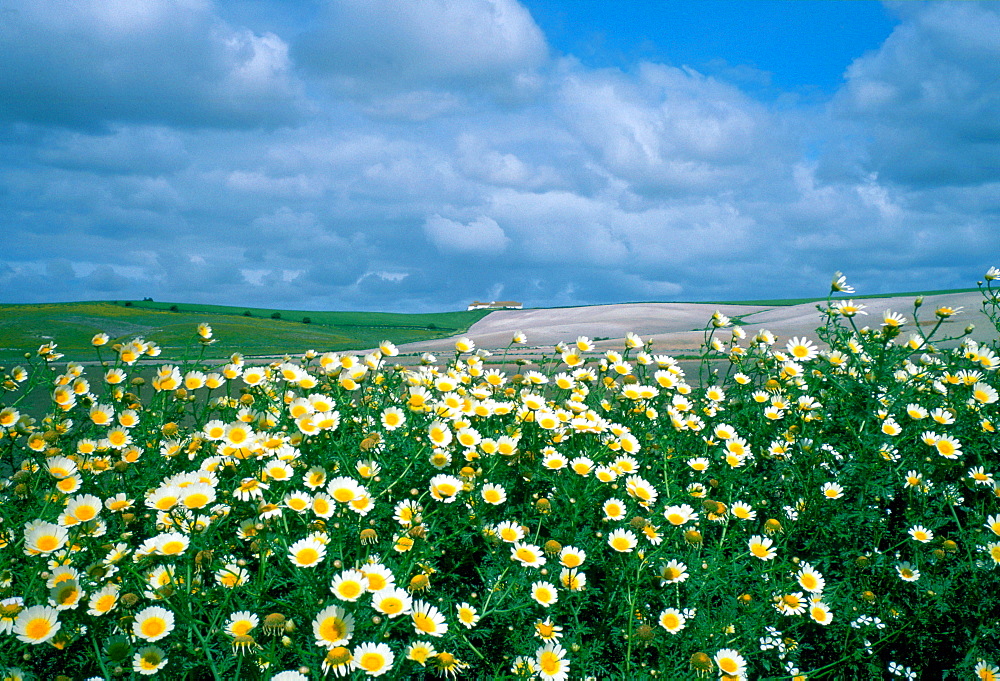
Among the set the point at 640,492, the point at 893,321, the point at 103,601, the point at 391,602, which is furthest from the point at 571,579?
the point at 893,321

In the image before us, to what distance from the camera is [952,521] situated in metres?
3.20

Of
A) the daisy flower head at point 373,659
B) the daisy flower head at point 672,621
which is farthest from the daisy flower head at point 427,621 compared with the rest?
the daisy flower head at point 672,621

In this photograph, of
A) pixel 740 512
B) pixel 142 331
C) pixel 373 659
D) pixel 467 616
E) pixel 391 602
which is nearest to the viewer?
pixel 373 659

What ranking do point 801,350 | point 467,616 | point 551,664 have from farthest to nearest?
point 801,350, point 467,616, point 551,664

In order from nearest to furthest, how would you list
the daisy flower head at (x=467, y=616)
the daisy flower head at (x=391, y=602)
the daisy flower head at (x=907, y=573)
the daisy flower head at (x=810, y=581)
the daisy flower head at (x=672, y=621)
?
the daisy flower head at (x=391, y=602) < the daisy flower head at (x=467, y=616) < the daisy flower head at (x=672, y=621) < the daisy flower head at (x=810, y=581) < the daisy flower head at (x=907, y=573)

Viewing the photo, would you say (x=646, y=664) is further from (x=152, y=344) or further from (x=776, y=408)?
(x=152, y=344)

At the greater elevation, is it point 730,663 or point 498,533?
point 498,533

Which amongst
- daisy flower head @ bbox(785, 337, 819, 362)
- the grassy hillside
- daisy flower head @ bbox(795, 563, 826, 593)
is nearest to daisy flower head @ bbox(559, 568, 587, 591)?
daisy flower head @ bbox(795, 563, 826, 593)

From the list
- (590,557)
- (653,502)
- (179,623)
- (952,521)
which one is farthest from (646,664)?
(952,521)

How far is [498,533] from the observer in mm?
2496

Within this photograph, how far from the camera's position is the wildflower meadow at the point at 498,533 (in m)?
2.02

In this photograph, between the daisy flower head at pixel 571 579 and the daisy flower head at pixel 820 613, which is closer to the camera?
the daisy flower head at pixel 571 579

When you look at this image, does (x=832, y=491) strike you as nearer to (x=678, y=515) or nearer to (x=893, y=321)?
(x=678, y=515)

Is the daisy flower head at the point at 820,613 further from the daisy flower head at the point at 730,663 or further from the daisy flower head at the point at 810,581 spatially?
the daisy flower head at the point at 730,663
